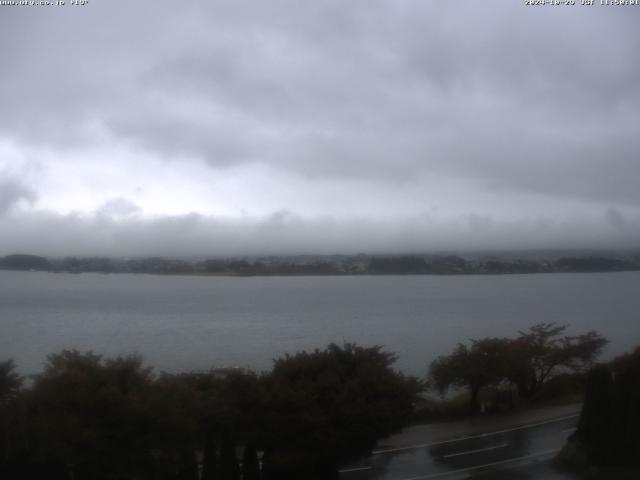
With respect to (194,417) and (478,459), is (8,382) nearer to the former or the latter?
(194,417)

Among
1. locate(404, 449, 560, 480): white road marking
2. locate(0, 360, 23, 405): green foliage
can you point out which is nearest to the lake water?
locate(0, 360, 23, 405): green foliage

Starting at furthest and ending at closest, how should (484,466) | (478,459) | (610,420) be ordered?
(478,459) < (484,466) < (610,420)

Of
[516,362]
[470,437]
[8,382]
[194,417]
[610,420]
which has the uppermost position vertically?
[8,382]

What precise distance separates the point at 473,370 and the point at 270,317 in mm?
29409

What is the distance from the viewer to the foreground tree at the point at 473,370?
917 inches

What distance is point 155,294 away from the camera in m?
71.2

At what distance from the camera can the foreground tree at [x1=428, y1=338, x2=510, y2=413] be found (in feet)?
76.4

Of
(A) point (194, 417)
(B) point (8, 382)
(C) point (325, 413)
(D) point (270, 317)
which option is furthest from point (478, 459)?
(D) point (270, 317)

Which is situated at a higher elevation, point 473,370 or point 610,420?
point 610,420

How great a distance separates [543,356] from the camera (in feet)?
86.3

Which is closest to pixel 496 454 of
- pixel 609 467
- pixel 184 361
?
pixel 609 467

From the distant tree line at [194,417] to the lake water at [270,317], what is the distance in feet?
31.3

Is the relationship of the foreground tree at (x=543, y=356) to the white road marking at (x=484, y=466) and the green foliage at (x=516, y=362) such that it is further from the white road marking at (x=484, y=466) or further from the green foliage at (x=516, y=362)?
the white road marking at (x=484, y=466)

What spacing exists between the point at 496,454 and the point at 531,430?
3.09 meters
